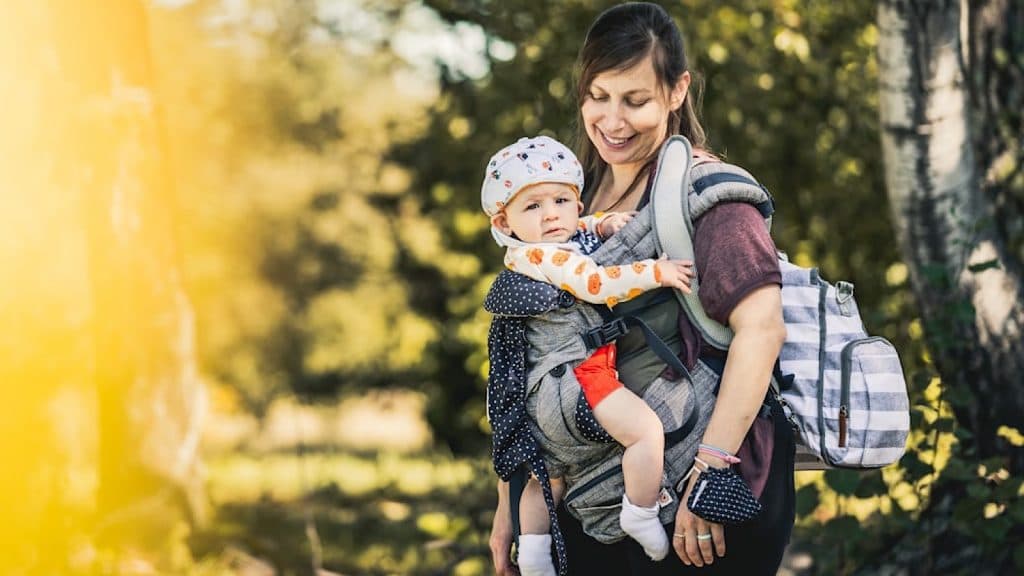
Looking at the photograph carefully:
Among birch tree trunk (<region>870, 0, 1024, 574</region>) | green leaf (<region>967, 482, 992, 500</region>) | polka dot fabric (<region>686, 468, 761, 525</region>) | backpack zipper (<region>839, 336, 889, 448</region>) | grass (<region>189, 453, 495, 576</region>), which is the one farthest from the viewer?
grass (<region>189, 453, 495, 576</region>)

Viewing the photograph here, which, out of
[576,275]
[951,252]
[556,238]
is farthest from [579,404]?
[951,252]

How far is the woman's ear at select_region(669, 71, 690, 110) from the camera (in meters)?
2.68

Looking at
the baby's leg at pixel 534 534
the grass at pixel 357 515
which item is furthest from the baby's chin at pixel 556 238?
the grass at pixel 357 515

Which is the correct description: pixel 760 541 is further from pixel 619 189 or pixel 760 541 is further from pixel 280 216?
Answer: pixel 280 216

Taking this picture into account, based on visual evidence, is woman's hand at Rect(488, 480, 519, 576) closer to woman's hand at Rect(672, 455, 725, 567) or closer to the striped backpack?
woman's hand at Rect(672, 455, 725, 567)

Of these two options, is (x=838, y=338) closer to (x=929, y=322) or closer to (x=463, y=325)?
(x=929, y=322)

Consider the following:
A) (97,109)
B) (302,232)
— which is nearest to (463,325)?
(97,109)

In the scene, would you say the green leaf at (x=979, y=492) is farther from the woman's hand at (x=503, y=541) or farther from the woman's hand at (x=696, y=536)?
the woman's hand at (x=696, y=536)

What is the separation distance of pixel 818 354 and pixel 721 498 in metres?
0.36

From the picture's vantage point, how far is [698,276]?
243 cm

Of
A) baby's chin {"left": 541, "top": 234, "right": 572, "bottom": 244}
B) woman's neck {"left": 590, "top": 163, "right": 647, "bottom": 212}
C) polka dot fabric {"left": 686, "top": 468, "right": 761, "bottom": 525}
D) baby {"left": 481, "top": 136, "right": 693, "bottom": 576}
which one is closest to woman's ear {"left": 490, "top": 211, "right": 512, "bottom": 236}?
baby {"left": 481, "top": 136, "right": 693, "bottom": 576}

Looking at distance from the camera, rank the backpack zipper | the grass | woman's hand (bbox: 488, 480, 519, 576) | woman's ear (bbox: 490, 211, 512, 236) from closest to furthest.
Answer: the backpack zipper
woman's ear (bbox: 490, 211, 512, 236)
woman's hand (bbox: 488, 480, 519, 576)
the grass

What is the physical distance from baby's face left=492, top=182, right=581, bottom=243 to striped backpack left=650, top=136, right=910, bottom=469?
0.69 feet

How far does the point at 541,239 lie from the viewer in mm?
2600
